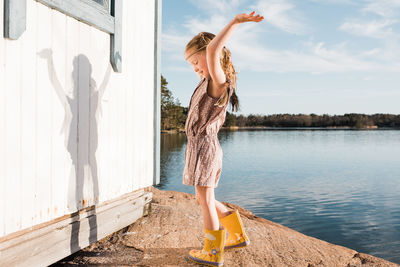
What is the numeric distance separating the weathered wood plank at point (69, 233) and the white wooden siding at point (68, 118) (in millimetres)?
96

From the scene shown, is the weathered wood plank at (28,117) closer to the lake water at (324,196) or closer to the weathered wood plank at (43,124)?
the weathered wood plank at (43,124)

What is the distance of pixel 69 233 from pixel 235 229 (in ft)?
4.06

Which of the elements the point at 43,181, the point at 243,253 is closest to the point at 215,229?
the point at 243,253

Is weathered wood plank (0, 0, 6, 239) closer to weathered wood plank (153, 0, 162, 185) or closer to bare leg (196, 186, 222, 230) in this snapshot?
bare leg (196, 186, 222, 230)

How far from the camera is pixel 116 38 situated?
9.36 feet

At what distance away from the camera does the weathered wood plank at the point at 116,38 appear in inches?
111

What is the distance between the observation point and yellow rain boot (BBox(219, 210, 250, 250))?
8.37ft

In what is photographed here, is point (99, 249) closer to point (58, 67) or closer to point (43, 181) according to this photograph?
point (43, 181)

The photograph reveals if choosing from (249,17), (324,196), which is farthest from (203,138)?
(324,196)

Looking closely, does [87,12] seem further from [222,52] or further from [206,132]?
[206,132]

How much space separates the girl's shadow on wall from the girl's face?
0.82 m

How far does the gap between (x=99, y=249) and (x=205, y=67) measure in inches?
65.8

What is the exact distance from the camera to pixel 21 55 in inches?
77.2

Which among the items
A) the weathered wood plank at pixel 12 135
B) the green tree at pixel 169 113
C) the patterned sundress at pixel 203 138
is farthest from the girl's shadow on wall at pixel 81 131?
Answer: the green tree at pixel 169 113
